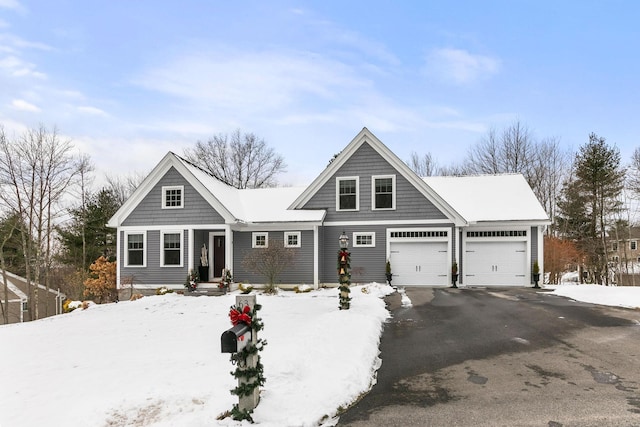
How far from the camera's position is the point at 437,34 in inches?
511

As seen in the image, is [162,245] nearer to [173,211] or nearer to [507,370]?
[173,211]

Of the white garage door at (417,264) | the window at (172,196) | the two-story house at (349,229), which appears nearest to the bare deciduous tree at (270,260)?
the two-story house at (349,229)

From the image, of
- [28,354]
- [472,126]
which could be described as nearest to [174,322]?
[28,354]

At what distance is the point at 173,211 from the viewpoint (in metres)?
16.3

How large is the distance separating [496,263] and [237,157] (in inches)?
1059

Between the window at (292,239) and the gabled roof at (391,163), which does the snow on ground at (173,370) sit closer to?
the window at (292,239)

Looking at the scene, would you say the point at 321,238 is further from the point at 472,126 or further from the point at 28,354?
the point at 472,126

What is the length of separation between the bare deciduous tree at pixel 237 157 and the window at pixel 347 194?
67.4 ft

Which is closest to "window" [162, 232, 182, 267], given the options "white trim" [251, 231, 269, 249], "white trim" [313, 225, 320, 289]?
"white trim" [251, 231, 269, 249]

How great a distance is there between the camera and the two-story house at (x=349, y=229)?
16125mm

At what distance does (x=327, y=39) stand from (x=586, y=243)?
966 inches

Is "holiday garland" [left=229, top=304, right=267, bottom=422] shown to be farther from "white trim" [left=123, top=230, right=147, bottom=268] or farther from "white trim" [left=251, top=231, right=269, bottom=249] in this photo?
"white trim" [left=123, top=230, right=147, bottom=268]

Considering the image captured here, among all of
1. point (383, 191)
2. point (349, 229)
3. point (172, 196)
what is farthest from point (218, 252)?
point (383, 191)

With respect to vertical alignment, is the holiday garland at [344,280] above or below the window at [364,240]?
below
